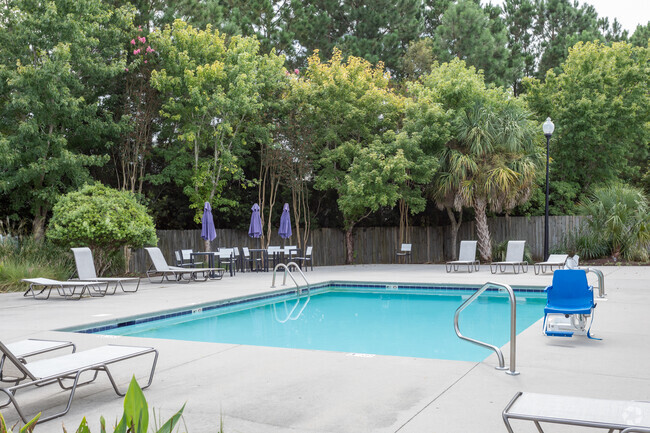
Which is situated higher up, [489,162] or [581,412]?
[489,162]

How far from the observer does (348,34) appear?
84.3 feet

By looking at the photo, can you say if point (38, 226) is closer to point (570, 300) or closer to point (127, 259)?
point (127, 259)

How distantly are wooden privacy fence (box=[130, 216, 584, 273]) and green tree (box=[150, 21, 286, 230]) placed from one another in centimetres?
256

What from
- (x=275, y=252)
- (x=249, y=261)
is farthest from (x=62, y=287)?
(x=249, y=261)

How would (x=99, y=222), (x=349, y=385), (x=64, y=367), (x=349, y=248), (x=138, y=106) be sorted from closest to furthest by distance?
(x=64, y=367) → (x=349, y=385) → (x=99, y=222) → (x=138, y=106) → (x=349, y=248)

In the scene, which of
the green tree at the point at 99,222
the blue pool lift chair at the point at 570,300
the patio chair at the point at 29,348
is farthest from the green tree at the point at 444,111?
the patio chair at the point at 29,348

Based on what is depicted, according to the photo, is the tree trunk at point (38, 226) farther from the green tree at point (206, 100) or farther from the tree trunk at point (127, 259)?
the green tree at point (206, 100)

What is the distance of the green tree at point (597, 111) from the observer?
826 inches

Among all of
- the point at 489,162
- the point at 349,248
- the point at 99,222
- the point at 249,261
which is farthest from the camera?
the point at 349,248

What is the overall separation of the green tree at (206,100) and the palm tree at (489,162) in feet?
21.0

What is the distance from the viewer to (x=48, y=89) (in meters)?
14.2

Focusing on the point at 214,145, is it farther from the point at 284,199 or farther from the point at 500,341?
the point at 500,341

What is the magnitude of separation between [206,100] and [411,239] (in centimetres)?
1007

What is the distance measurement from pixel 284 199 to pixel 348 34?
28.7 ft
